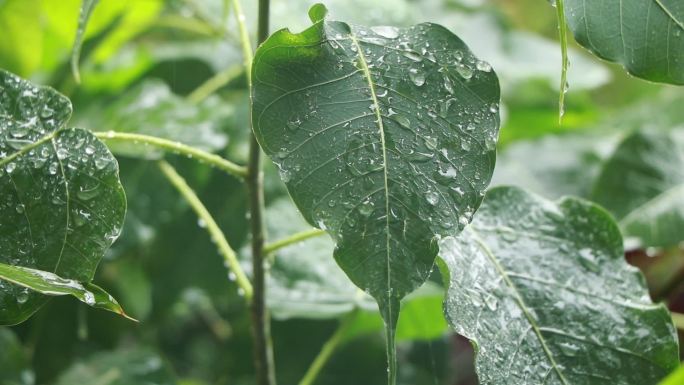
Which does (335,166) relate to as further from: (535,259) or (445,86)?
(535,259)

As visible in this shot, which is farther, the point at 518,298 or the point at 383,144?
the point at 518,298

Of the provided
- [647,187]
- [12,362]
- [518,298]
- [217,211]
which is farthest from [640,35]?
[12,362]

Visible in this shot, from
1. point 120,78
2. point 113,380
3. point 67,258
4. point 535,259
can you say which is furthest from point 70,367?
point 535,259

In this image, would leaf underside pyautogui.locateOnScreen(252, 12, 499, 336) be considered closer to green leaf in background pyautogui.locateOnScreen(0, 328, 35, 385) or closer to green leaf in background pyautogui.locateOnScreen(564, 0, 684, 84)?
green leaf in background pyautogui.locateOnScreen(564, 0, 684, 84)

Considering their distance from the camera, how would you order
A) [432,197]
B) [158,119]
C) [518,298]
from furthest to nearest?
[158,119]
[518,298]
[432,197]

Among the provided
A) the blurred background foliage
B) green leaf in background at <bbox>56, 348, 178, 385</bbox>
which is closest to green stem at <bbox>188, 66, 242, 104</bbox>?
the blurred background foliage

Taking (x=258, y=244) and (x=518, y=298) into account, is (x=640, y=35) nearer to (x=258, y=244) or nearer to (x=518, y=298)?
(x=518, y=298)
